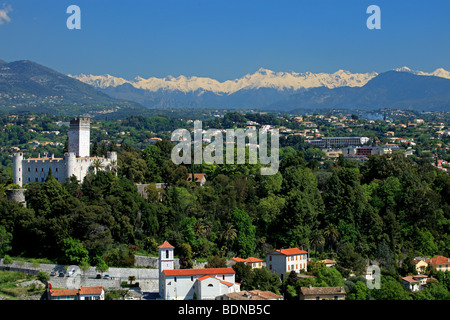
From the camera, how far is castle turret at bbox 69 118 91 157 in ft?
125

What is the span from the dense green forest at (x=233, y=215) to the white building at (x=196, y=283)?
2375 millimetres

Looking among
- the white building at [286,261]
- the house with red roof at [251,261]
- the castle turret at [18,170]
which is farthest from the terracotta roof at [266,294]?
the castle turret at [18,170]

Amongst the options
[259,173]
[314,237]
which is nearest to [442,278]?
[314,237]

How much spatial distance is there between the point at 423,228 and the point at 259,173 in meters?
9.79

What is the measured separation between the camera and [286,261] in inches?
1227

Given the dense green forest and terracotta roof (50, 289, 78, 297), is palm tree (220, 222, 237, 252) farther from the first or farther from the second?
terracotta roof (50, 289, 78, 297)

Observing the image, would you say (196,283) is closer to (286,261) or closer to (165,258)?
(165,258)

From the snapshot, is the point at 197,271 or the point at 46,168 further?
the point at 46,168

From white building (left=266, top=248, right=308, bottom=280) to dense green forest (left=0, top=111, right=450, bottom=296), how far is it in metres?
1.63

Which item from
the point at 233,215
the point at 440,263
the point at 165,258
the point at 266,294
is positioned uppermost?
the point at 233,215

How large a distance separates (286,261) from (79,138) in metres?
13.9

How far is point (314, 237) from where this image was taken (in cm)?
3416

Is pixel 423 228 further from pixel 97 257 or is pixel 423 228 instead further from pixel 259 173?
pixel 97 257

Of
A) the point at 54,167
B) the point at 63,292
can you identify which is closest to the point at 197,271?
the point at 63,292
